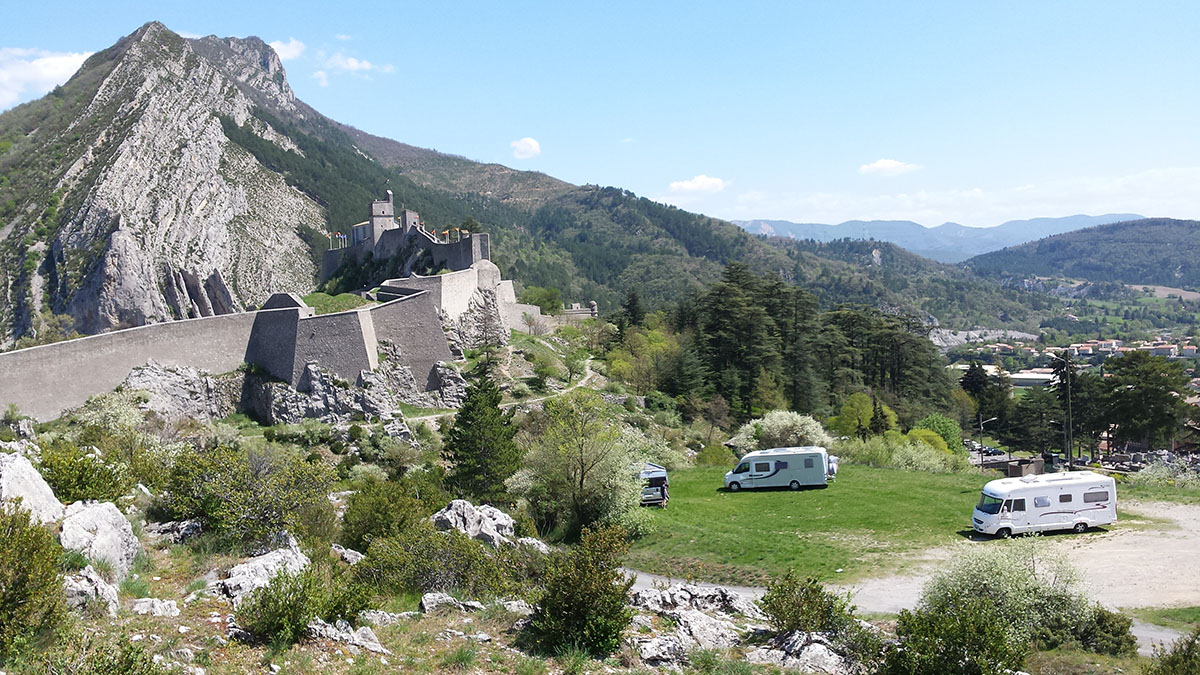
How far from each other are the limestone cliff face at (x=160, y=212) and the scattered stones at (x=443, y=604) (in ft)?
251

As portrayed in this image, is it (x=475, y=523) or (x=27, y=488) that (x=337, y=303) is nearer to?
(x=475, y=523)

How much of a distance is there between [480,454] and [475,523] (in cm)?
776

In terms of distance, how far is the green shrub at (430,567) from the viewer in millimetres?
14672

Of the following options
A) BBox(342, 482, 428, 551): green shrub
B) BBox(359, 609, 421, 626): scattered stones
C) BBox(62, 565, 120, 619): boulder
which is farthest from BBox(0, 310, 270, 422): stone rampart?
BBox(359, 609, 421, 626): scattered stones

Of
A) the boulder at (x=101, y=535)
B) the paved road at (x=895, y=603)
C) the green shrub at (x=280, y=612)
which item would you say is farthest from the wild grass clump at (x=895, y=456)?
the boulder at (x=101, y=535)

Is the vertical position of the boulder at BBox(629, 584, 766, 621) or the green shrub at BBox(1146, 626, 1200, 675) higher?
the green shrub at BBox(1146, 626, 1200, 675)

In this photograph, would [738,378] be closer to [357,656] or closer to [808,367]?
[808,367]

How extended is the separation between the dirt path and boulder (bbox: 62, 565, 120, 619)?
11703 mm

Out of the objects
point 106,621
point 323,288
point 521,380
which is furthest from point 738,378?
point 106,621

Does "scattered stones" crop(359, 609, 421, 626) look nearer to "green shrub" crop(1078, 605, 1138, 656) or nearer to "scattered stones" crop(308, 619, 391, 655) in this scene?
"scattered stones" crop(308, 619, 391, 655)

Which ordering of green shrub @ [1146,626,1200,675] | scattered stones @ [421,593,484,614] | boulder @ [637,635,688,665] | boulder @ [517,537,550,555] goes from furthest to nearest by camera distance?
1. boulder @ [517,537,550,555]
2. scattered stones @ [421,593,484,614]
3. boulder @ [637,635,688,665]
4. green shrub @ [1146,626,1200,675]

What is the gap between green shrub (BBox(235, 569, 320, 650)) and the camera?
976 centimetres

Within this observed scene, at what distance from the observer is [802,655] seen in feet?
37.7

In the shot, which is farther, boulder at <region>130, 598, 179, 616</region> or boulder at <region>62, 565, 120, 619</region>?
boulder at <region>130, 598, 179, 616</region>
